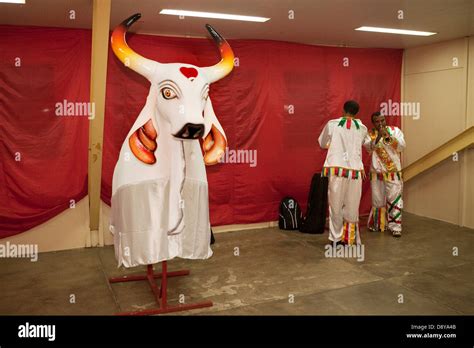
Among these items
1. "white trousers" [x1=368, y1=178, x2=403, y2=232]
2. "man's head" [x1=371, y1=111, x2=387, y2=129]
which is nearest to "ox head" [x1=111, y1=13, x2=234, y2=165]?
"man's head" [x1=371, y1=111, x2=387, y2=129]

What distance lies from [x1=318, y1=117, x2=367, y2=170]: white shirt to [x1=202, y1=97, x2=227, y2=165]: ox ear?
87.1 inches

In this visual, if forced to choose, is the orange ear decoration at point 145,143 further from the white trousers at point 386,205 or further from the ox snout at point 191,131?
the white trousers at point 386,205

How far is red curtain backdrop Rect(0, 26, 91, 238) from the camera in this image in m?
5.05

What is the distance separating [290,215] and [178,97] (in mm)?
3658

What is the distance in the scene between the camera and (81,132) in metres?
5.38

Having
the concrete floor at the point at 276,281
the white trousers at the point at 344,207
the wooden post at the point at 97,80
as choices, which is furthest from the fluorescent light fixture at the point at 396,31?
the wooden post at the point at 97,80

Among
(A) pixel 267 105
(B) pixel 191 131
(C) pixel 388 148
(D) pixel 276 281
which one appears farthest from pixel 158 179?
(C) pixel 388 148

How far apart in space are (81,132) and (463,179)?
5.13 metres

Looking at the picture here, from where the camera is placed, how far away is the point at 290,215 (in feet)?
21.2

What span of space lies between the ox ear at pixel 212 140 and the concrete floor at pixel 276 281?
1.30 meters

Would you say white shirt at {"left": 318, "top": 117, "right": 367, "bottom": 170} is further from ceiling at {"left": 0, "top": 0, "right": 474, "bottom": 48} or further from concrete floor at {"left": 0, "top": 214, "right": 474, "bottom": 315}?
ceiling at {"left": 0, "top": 0, "right": 474, "bottom": 48}

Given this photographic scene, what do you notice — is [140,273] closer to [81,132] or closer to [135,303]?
[135,303]

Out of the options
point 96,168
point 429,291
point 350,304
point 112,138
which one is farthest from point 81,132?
point 429,291

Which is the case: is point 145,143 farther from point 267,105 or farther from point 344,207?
point 267,105
